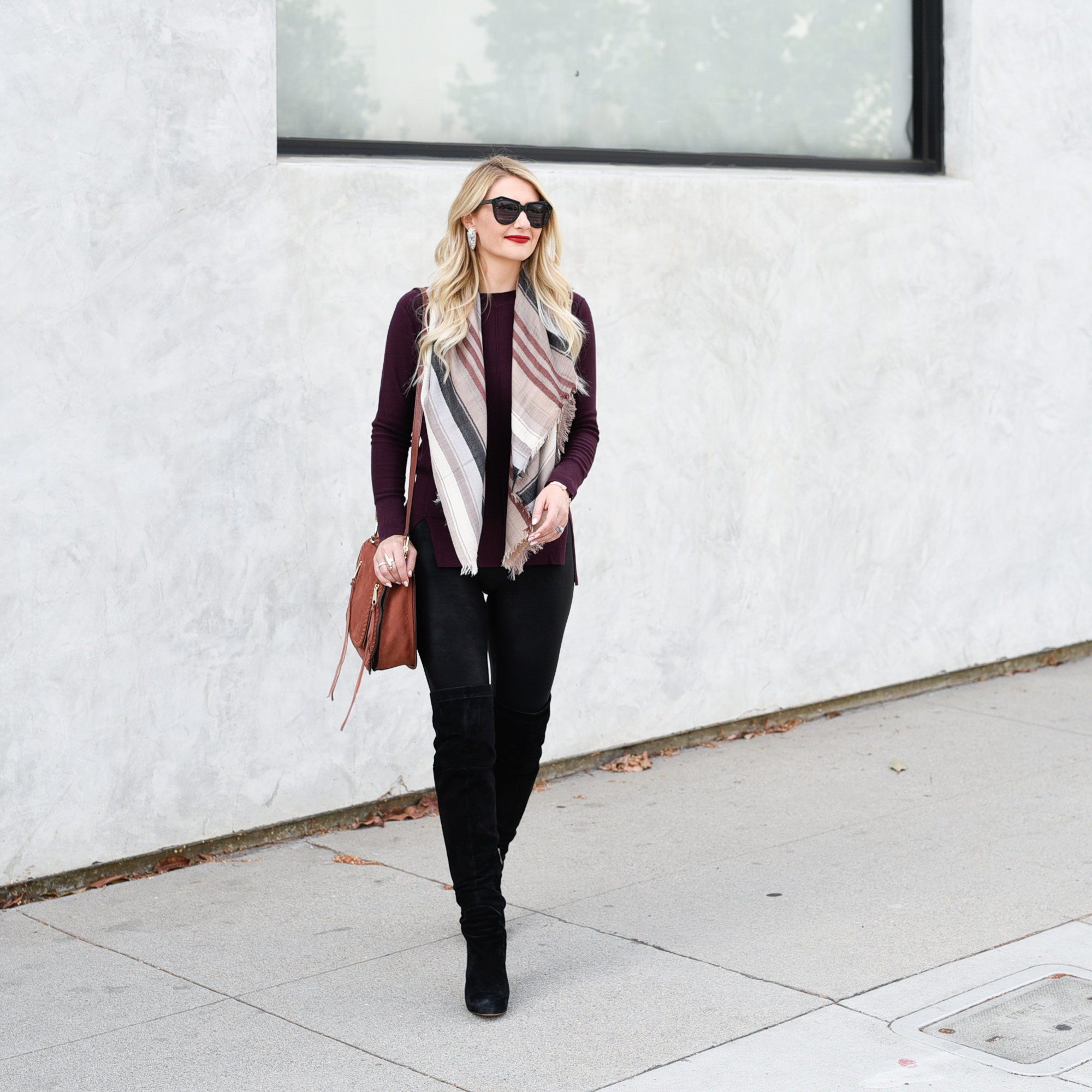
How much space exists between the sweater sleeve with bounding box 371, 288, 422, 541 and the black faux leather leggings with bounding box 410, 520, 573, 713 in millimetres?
79

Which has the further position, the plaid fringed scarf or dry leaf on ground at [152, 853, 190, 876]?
dry leaf on ground at [152, 853, 190, 876]

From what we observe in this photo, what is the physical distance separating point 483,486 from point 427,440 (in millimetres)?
181

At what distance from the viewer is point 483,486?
378cm

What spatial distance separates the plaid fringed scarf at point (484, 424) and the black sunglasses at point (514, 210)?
0.20m

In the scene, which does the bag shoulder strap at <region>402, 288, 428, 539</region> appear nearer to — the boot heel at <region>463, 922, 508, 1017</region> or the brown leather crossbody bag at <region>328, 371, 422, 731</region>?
the brown leather crossbody bag at <region>328, 371, 422, 731</region>

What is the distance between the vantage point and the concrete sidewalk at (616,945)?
11.4 feet

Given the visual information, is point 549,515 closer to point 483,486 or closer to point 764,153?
point 483,486

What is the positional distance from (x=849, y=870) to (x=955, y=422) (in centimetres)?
292

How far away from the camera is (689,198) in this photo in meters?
6.02

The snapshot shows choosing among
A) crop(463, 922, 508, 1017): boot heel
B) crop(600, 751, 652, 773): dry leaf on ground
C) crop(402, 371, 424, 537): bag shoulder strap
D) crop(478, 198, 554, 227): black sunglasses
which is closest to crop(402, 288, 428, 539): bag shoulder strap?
crop(402, 371, 424, 537): bag shoulder strap

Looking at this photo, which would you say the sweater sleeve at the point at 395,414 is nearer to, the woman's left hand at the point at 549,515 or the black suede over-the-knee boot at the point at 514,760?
the woman's left hand at the point at 549,515

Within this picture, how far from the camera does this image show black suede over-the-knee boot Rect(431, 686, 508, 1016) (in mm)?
3709

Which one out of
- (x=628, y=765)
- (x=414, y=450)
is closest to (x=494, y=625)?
(x=414, y=450)

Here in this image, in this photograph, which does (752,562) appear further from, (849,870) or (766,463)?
(849,870)
